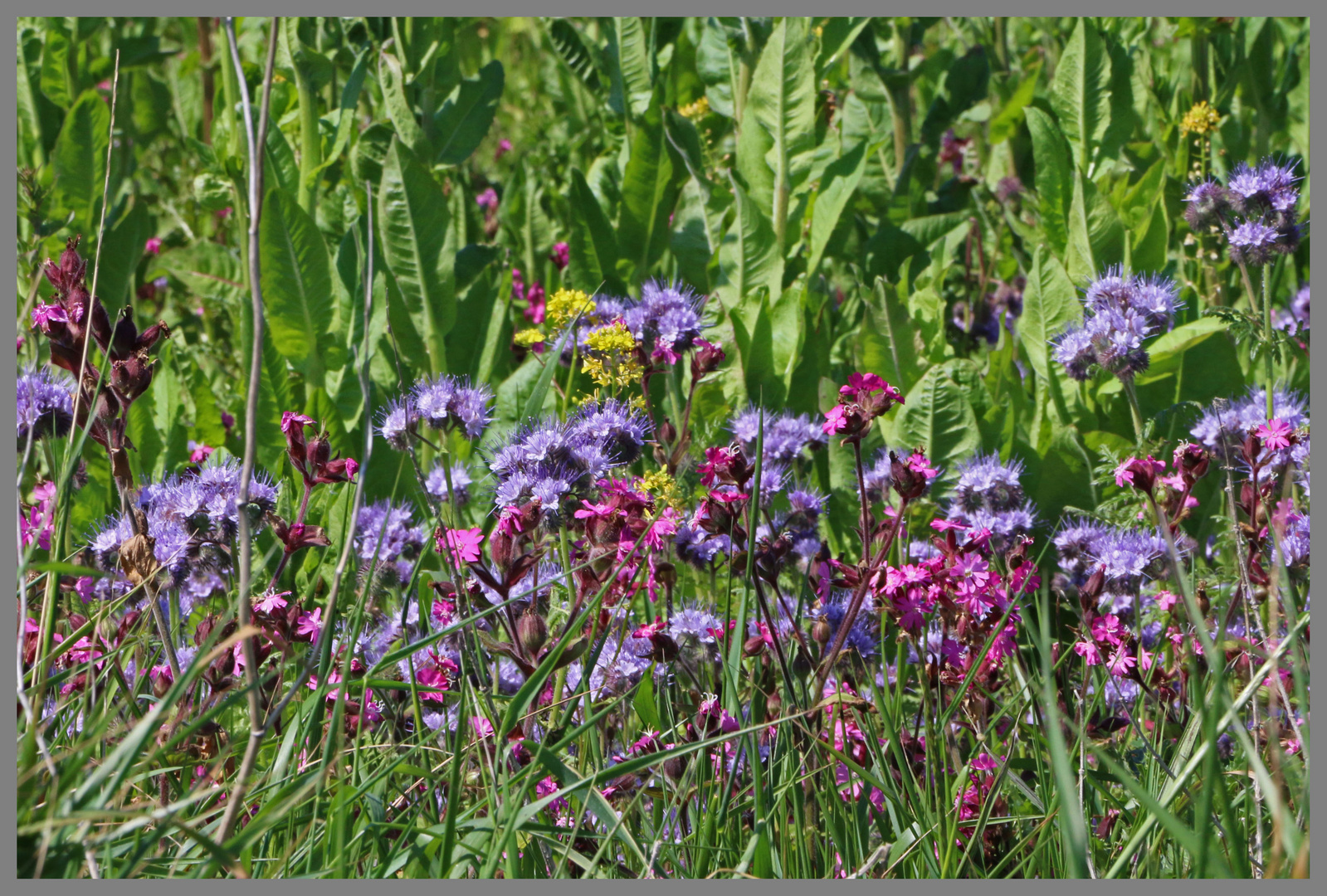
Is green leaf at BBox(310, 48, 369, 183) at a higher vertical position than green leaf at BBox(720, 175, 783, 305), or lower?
higher

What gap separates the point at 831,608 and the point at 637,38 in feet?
7.96

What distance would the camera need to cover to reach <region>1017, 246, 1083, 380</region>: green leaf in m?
2.64

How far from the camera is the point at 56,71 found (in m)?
3.65

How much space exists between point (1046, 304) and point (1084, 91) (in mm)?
858

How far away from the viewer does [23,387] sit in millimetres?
1678

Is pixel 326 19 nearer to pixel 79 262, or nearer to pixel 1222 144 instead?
pixel 79 262

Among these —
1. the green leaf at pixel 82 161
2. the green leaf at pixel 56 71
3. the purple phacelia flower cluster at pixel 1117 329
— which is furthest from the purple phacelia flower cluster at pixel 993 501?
the green leaf at pixel 56 71

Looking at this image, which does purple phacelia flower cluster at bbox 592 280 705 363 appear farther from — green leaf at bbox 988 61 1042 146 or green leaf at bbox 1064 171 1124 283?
green leaf at bbox 988 61 1042 146

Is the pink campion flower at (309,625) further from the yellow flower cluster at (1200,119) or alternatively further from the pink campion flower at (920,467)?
the yellow flower cluster at (1200,119)

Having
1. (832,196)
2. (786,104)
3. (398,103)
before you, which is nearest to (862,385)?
(832,196)

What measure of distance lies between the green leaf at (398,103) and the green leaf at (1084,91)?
6.06ft

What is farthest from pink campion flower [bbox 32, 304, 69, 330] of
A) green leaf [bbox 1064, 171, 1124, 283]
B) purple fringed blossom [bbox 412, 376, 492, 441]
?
green leaf [bbox 1064, 171, 1124, 283]

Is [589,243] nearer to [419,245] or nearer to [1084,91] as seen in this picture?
[419,245]

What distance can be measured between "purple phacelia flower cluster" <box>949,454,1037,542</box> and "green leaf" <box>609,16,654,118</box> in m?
1.97
